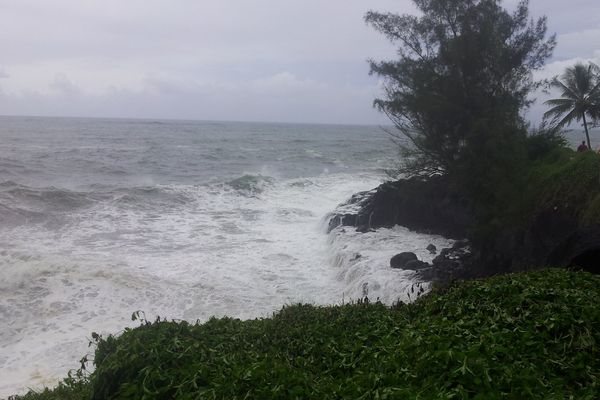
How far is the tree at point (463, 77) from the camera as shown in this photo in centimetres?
1452

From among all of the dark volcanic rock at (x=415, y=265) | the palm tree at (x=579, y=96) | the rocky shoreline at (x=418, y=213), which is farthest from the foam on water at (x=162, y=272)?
the palm tree at (x=579, y=96)

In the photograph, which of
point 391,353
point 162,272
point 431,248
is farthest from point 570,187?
point 162,272

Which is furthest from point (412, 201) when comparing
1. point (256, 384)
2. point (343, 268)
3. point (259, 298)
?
point (256, 384)

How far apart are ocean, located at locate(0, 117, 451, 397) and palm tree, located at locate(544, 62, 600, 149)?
32.7ft

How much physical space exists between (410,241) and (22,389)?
41.8 ft

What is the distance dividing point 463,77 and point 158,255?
1125 cm

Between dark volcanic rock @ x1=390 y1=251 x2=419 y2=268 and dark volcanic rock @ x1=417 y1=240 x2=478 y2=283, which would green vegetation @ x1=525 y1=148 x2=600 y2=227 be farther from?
dark volcanic rock @ x1=390 y1=251 x2=419 y2=268

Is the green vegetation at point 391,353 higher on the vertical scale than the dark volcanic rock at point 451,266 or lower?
higher

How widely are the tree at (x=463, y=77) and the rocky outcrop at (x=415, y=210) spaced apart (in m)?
2.47

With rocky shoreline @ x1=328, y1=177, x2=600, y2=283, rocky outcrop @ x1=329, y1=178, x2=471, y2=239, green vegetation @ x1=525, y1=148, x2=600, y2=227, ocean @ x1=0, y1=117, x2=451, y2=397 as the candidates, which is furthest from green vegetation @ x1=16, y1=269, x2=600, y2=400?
rocky outcrop @ x1=329, y1=178, x2=471, y2=239

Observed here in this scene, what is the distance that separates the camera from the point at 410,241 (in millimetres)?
17453

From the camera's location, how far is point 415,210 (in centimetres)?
1970

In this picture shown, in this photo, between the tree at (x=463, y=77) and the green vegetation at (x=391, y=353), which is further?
the tree at (x=463, y=77)

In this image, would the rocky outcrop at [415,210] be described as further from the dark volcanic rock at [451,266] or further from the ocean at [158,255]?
the dark volcanic rock at [451,266]
